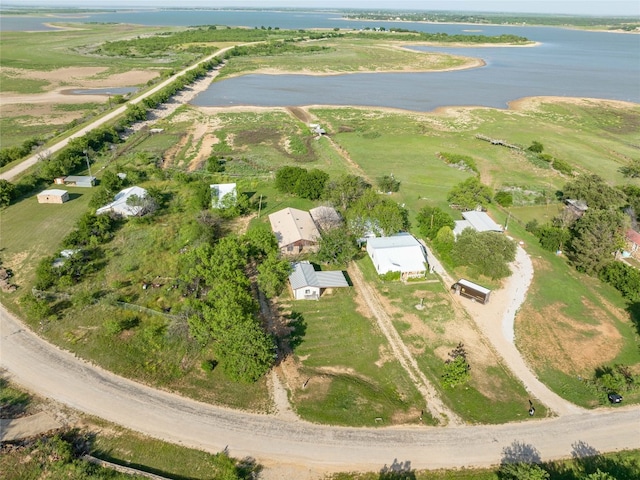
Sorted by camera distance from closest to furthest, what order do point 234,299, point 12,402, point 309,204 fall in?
point 12,402, point 234,299, point 309,204

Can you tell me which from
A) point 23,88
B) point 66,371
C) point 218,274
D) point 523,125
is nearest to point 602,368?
point 218,274

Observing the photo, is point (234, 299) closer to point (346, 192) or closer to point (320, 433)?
point (320, 433)

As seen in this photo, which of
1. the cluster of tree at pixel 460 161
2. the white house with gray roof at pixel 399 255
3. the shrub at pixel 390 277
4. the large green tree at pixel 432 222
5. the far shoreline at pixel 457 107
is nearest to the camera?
the shrub at pixel 390 277

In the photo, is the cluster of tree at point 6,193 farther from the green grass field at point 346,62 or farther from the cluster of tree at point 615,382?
the green grass field at point 346,62

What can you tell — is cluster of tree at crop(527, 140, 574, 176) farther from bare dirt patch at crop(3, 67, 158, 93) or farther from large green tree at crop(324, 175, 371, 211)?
bare dirt patch at crop(3, 67, 158, 93)

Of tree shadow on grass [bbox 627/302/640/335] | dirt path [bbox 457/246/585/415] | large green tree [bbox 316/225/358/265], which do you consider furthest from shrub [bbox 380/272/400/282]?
tree shadow on grass [bbox 627/302/640/335]

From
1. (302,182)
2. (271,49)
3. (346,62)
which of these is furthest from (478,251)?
(271,49)

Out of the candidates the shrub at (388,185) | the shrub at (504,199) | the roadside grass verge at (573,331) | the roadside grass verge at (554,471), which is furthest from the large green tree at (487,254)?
the shrub at (388,185)
